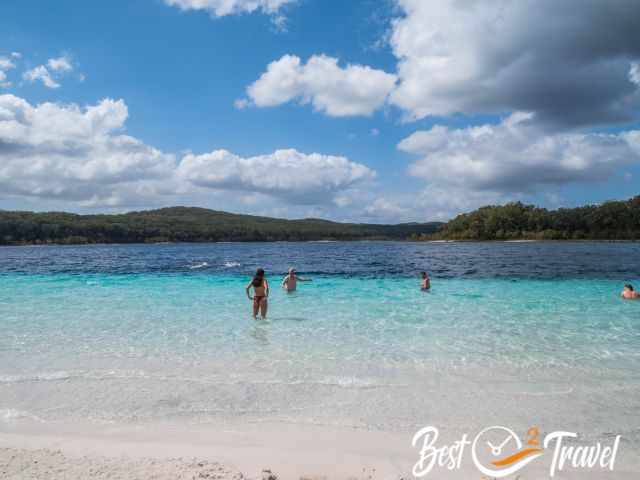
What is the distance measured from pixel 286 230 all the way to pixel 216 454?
189969 mm

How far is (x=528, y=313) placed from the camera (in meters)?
14.7

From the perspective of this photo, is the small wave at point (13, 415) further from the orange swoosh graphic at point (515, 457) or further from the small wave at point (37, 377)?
the orange swoosh graphic at point (515, 457)

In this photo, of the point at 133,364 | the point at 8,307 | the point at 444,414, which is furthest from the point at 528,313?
the point at 8,307

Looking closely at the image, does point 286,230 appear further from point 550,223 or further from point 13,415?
point 13,415

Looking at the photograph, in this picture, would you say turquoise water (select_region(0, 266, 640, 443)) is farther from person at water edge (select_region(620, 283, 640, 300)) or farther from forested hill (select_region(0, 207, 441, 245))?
forested hill (select_region(0, 207, 441, 245))

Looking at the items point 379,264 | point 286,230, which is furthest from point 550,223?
point 379,264

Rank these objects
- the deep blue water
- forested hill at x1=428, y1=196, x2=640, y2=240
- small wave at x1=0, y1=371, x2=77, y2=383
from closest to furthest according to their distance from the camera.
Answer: small wave at x1=0, y1=371, x2=77, y2=383 < the deep blue water < forested hill at x1=428, y1=196, x2=640, y2=240

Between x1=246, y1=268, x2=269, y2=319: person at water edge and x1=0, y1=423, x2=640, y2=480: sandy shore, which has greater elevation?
x1=246, y1=268, x2=269, y2=319: person at water edge

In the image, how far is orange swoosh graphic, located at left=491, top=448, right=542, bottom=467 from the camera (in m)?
4.75

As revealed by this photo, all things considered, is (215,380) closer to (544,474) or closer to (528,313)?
(544,474)

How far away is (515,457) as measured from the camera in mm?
4879

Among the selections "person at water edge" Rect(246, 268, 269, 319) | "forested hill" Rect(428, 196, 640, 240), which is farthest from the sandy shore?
"forested hill" Rect(428, 196, 640, 240)

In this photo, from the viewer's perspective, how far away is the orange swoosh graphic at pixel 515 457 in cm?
475

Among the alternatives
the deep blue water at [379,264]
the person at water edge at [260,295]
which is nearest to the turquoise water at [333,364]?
Answer: the person at water edge at [260,295]
